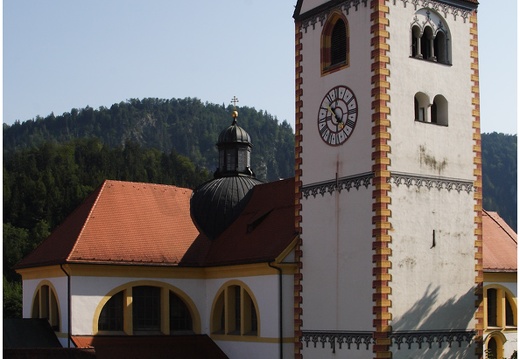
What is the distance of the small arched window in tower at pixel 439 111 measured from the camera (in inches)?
1286

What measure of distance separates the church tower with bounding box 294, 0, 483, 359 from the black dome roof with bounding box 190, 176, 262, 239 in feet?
21.0

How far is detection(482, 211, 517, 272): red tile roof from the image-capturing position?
118 feet

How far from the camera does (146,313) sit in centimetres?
3709

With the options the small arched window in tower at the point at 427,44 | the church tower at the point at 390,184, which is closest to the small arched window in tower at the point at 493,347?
the church tower at the point at 390,184

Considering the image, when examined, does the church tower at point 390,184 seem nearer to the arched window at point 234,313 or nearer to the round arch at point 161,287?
the arched window at point 234,313

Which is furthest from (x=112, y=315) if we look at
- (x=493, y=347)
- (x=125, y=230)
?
(x=493, y=347)

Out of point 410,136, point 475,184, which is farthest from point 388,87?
point 475,184

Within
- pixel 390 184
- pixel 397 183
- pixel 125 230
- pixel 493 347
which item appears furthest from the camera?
pixel 125 230

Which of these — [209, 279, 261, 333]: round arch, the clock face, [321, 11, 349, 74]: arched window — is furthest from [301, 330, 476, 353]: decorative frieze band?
[321, 11, 349, 74]: arched window

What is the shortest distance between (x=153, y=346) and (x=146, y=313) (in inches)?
58.2

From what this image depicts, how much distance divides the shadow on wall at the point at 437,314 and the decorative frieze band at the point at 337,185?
3.79 m

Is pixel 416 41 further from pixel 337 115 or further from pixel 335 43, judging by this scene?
pixel 337 115

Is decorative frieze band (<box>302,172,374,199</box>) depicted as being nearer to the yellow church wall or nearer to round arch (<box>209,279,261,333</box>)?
the yellow church wall

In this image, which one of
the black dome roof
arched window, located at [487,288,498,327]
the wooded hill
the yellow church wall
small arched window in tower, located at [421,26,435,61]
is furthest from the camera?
the wooded hill
